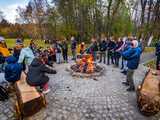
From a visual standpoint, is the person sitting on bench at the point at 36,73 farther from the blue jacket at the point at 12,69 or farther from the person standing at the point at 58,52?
the person standing at the point at 58,52

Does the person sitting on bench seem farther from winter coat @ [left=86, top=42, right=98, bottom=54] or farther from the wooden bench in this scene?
winter coat @ [left=86, top=42, right=98, bottom=54]

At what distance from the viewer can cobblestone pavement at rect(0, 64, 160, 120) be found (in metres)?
6.69

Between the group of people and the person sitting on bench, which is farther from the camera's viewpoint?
the group of people

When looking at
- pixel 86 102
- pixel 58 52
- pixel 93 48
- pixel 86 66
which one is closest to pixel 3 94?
pixel 86 102

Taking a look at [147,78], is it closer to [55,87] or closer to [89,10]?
[55,87]

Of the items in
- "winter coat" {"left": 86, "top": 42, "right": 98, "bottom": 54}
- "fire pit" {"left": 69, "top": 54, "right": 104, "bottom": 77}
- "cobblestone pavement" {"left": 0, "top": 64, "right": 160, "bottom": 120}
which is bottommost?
"cobblestone pavement" {"left": 0, "top": 64, "right": 160, "bottom": 120}

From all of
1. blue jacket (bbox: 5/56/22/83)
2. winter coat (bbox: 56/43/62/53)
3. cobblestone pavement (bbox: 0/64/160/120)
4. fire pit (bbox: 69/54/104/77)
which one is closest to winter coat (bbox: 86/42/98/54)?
winter coat (bbox: 56/43/62/53)

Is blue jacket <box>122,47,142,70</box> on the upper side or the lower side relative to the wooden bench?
upper

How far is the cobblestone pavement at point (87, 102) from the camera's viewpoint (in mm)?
6688

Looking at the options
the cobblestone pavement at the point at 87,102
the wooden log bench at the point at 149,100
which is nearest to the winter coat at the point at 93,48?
the cobblestone pavement at the point at 87,102

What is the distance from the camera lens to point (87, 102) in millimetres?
7777

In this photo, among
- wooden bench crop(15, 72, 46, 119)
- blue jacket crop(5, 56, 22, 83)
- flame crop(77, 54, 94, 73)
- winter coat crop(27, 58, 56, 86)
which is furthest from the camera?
flame crop(77, 54, 94, 73)

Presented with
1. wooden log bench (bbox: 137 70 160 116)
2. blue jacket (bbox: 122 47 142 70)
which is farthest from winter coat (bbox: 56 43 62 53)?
wooden log bench (bbox: 137 70 160 116)

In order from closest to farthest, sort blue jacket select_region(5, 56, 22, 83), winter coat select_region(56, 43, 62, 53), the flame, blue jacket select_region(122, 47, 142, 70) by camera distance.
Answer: blue jacket select_region(5, 56, 22, 83), blue jacket select_region(122, 47, 142, 70), the flame, winter coat select_region(56, 43, 62, 53)
